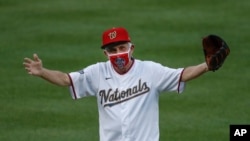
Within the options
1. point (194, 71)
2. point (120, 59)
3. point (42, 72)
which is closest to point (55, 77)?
point (42, 72)

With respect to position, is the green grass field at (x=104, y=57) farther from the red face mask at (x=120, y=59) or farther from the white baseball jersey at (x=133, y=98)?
the red face mask at (x=120, y=59)

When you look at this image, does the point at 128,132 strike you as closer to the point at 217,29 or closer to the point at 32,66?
the point at 32,66

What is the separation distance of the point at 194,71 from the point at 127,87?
635 mm

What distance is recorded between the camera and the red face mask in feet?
30.0

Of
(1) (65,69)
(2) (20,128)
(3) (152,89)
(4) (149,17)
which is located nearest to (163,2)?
(4) (149,17)

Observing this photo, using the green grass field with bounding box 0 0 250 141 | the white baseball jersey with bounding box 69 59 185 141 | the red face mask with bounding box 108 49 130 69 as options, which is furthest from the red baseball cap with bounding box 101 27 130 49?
the green grass field with bounding box 0 0 250 141

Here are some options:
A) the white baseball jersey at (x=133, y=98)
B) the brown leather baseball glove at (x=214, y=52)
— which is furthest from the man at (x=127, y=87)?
the brown leather baseball glove at (x=214, y=52)

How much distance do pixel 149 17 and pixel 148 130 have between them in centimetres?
1121

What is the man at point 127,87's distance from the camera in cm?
912

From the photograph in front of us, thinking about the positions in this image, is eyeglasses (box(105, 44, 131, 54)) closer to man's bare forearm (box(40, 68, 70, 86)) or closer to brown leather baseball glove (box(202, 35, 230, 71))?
man's bare forearm (box(40, 68, 70, 86))

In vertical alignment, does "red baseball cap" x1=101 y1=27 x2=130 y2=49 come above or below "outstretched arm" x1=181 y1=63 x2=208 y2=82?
above

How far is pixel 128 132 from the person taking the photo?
9125 mm

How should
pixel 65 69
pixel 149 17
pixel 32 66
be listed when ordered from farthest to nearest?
pixel 149 17 → pixel 65 69 → pixel 32 66

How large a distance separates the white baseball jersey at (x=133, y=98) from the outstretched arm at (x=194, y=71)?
5 centimetres
